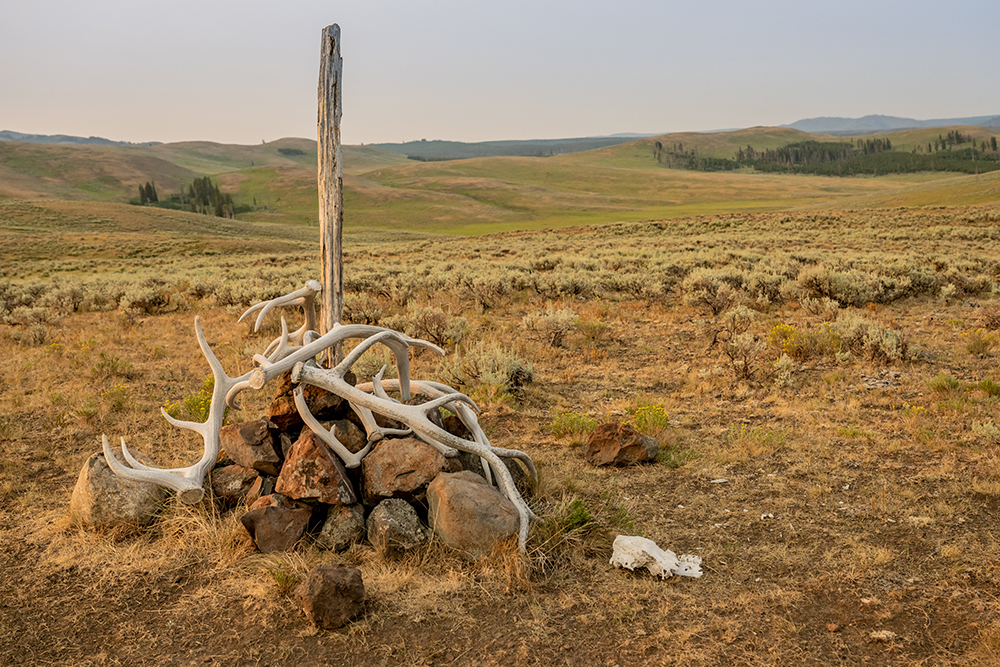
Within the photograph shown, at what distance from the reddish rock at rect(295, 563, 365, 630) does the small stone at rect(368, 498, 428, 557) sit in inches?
23.5

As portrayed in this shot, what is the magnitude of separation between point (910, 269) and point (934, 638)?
47.7 feet

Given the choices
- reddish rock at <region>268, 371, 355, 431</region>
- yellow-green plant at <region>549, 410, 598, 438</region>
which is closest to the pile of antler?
reddish rock at <region>268, 371, 355, 431</region>

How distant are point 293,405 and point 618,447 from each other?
3.12 m

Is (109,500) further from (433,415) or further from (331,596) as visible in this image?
(433,415)

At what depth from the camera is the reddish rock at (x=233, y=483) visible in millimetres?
5164

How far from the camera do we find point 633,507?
5500 mm

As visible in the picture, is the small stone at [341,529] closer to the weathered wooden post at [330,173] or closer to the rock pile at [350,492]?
the rock pile at [350,492]

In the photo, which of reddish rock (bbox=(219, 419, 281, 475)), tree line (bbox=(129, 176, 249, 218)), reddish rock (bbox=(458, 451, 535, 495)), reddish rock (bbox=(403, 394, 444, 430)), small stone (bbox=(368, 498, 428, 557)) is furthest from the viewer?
tree line (bbox=(129, 176, 249, 218))

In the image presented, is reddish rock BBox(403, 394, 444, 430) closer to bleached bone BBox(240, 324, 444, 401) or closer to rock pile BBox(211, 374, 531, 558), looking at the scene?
bleached bone BBox(240, 324, 444, 401)

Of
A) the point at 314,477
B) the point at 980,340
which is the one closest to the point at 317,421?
the point at 314,477

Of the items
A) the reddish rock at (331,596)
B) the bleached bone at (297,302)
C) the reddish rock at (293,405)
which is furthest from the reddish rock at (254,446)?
the reddish rock at (331,596)

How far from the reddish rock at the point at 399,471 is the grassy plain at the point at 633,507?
1.63ft

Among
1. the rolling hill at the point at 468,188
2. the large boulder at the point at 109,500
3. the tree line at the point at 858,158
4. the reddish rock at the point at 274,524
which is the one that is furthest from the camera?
the tree line at the point at 858,158

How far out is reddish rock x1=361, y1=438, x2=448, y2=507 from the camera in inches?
191
